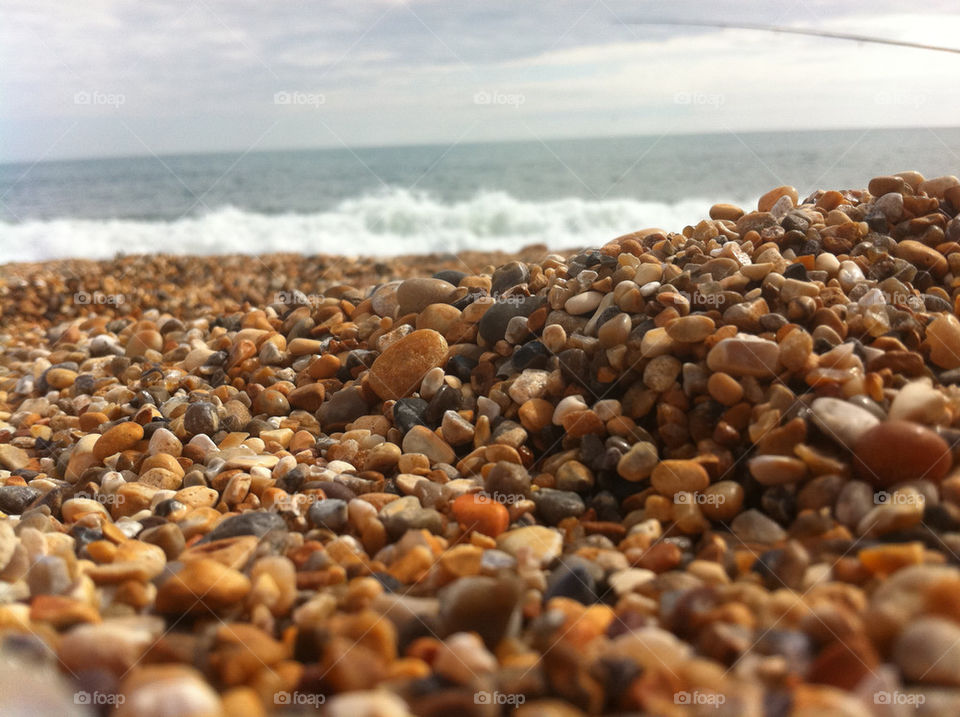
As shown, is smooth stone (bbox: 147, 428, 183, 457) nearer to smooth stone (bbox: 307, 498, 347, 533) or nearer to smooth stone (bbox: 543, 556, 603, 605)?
smooth stone (bbox: 307, 498, 347, 533)

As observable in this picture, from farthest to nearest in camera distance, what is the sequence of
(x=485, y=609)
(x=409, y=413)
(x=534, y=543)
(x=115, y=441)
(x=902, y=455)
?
1. (x=115, y=441)
2. (x=409, y=413)
3. (x=534, y=543)
4. (x=902, y=455)
5. (x=485, y=609)

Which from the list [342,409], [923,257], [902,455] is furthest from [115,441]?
[923,257]

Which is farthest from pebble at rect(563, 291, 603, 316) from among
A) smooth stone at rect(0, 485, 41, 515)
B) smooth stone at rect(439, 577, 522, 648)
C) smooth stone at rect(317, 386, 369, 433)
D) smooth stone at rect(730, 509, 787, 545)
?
smooth stone at rect(0, 485, 41, 515)

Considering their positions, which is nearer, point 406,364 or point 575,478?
point 575,478

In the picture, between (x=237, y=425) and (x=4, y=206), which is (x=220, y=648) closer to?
(x=237, y=425)

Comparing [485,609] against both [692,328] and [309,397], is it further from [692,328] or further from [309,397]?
[309,397]
